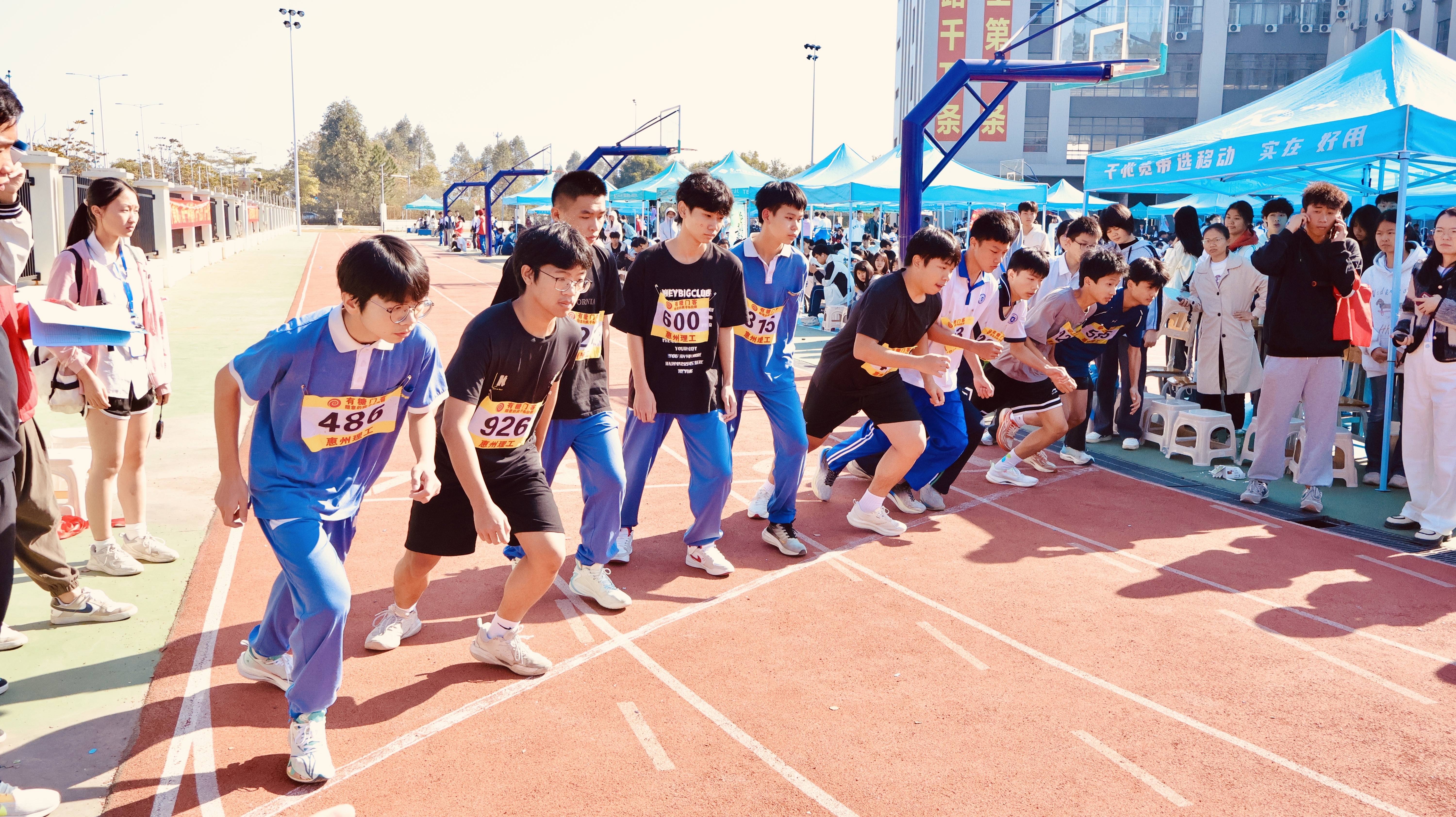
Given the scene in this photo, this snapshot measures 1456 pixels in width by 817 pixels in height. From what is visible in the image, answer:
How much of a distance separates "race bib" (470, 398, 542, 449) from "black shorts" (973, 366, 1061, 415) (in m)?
3.92

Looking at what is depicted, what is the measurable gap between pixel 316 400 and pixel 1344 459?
287 inches

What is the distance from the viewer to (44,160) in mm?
13734

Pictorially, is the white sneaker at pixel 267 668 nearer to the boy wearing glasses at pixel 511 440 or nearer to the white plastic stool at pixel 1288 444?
the boy wearing glasses at pixel 511 440

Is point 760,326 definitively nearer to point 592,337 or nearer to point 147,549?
point 592,337

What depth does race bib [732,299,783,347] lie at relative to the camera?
17.8ft

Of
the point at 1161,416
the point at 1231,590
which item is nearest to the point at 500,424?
the point at 1231,590

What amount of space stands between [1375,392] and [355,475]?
732 cm

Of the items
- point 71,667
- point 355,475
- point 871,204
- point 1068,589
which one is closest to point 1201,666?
point 1068,589

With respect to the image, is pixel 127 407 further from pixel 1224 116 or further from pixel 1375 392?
pixel 1224 116

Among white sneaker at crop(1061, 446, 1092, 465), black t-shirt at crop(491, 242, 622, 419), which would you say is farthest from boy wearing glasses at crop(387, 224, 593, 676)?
white sneaker at crop(1061, 446, 1092, 465)

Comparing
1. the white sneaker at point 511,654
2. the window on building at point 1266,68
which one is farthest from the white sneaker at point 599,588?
the window on building at point 1266,68

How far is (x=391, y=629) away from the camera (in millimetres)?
4176

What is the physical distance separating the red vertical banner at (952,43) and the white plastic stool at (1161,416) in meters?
50.2

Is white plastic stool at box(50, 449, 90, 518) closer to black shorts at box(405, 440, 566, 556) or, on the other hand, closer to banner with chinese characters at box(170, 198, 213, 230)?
black shorts at box(405, 440, 566, 556)
